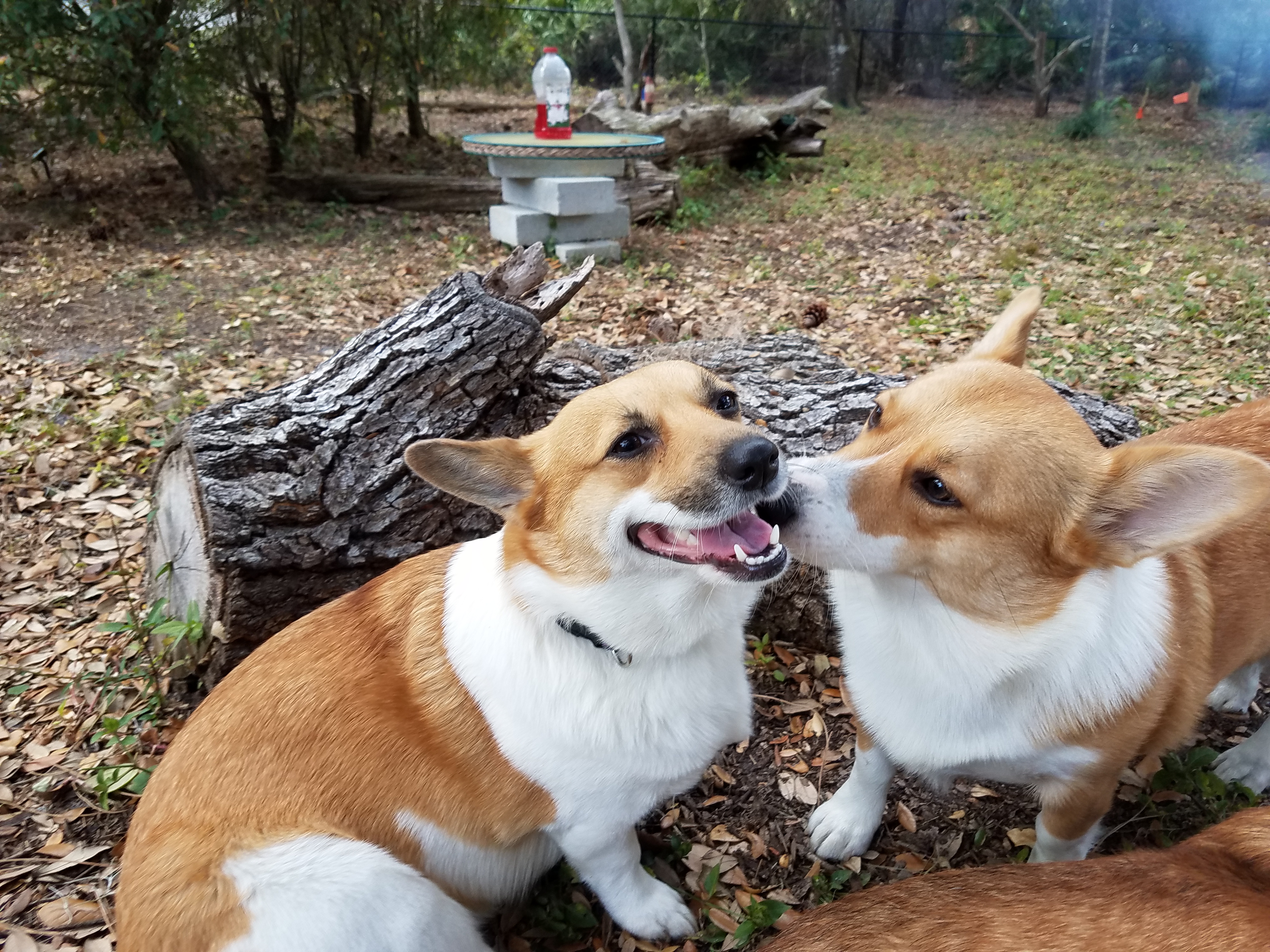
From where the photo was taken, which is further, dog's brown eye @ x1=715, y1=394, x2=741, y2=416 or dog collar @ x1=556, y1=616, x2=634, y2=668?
dog's brown eye @ x1=715, y1=394, x2=741, y2=416

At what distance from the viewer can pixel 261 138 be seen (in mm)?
10562

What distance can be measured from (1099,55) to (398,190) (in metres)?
9.79

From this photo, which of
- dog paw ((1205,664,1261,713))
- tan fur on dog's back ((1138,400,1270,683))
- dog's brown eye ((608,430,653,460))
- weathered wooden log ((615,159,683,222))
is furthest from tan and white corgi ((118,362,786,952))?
weathered wooden log ((615,159,683,222))

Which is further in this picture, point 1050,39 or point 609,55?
point 609,55

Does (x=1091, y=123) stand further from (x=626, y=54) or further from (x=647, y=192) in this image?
(x=626, y=54)

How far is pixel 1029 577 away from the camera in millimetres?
1948

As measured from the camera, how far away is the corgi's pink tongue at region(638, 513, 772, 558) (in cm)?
208

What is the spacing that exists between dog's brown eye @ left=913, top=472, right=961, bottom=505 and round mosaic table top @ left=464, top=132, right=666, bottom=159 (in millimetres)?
6776

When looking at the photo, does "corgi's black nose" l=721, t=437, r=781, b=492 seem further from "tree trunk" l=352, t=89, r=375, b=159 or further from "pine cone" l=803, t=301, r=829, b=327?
"tree trunk" l=352, t=89, r=375, b=159

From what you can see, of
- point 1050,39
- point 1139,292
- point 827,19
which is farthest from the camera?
point 827,19

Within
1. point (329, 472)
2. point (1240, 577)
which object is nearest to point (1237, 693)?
point (1240, 577)

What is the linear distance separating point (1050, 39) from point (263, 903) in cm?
1439

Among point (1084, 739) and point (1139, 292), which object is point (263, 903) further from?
point (1139, 292)

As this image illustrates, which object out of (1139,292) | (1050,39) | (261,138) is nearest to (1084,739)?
(1139,292)
